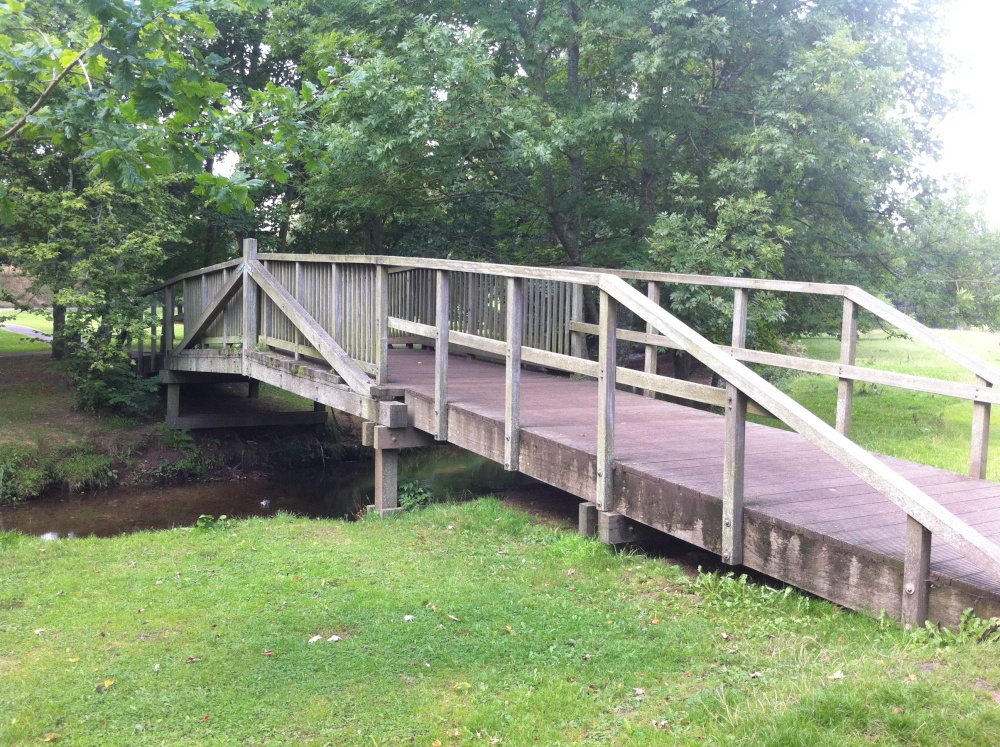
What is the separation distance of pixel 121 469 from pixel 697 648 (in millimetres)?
12240

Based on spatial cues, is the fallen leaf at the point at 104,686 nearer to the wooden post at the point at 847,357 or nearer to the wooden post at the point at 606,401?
the wooden post at the point at 606,401

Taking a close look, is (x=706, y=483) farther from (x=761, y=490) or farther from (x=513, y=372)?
(x=513, y=372)

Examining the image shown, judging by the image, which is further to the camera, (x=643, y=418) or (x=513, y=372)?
(x=643, y=418)

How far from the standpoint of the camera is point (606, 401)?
18.9 feet

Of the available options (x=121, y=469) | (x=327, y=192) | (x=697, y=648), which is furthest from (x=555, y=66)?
(x=697, y=648)

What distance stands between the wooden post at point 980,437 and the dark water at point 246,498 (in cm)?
601

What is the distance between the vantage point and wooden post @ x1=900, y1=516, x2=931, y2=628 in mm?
3914

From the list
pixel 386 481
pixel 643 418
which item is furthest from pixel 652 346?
pixel 386 481

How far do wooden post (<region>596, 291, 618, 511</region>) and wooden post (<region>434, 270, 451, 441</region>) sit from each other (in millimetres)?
2215

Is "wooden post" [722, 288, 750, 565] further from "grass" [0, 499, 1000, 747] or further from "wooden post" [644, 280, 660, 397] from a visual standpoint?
"wooden post" [644, 280, 660, 397]

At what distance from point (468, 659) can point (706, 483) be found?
188cm

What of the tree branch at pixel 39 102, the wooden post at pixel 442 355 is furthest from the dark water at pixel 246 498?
the tree branch at pixel 39 102

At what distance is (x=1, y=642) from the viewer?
16.7 ft

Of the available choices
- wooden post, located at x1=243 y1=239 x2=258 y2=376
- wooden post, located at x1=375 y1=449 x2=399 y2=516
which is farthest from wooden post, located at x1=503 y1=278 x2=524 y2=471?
wooden post, located at x1=243 y1=239 x2=258 y2=376
